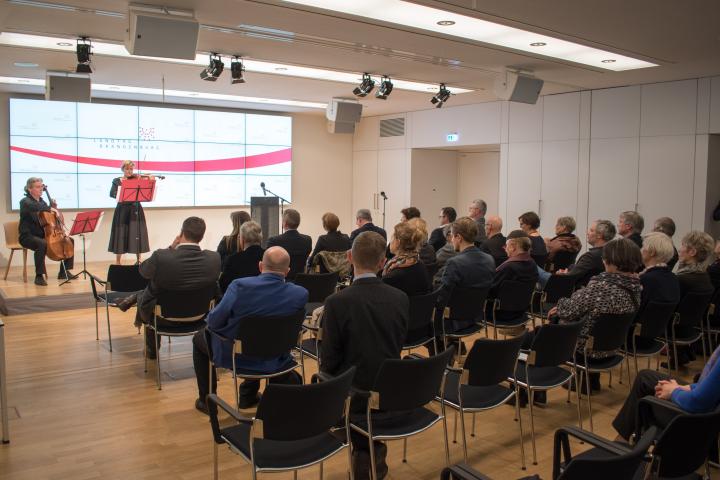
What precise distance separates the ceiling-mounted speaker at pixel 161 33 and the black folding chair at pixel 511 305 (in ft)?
10.8

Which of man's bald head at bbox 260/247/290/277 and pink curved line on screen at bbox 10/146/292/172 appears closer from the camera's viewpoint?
man's bald head at bbox 260/247/290/277

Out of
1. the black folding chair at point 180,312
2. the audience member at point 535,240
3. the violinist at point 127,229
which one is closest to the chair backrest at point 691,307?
the audience member at point 535,240

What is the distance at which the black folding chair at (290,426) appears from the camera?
2.48 m

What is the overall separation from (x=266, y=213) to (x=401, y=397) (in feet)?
26.6

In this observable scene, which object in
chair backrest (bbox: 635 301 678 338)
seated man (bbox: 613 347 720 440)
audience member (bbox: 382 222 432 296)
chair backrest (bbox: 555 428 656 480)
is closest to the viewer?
chair backrest (bbox: 555 428 656 480)

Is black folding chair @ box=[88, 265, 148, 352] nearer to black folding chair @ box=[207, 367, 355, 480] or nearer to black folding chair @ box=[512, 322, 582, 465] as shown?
black folding chair @ box=[207, 367, 355, 480]

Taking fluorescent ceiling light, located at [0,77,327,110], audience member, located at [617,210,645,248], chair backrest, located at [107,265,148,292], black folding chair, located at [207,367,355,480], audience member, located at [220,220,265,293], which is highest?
fluorescent ceiling light, located at [0,77,327,110]

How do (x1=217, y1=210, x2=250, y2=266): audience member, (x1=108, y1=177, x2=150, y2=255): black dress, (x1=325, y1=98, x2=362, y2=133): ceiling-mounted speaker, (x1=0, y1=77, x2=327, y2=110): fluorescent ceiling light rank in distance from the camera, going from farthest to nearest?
(x1=325, y1=98, x2=362, y2=133): ceiling-mounted speaker < (x1=108, y1=177, x2=150, y2=255): black dress < (x1=0, y1=77, x2=327, y2=110): fluorescent ceiling light < (x1=217, y1=210, x2=250, y2=266): audience member

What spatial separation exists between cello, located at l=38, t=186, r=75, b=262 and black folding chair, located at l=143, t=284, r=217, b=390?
4.58 metres

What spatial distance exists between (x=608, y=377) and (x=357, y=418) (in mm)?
3050

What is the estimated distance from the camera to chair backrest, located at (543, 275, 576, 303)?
5.55 meters

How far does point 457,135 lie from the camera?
37.6ft

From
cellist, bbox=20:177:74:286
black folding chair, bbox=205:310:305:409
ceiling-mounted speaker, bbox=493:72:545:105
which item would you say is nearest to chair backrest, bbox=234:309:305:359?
black folding chair, bbox=205:310:305:409

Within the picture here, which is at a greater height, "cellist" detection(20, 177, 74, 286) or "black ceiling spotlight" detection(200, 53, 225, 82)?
"black ceiling spotlight" detection(200, 53, 225, 82)
